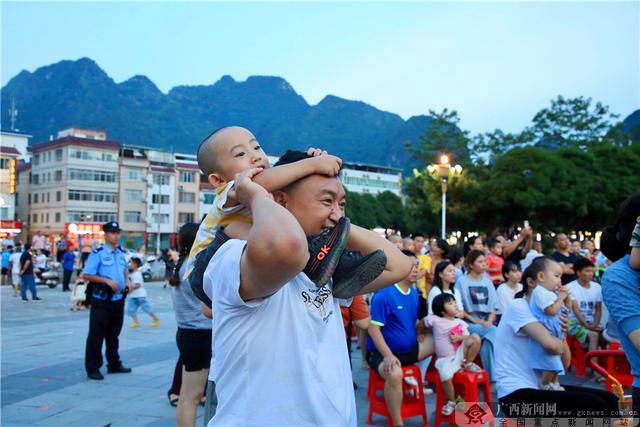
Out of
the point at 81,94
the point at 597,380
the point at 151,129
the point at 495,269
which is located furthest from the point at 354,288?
the point at 81,94

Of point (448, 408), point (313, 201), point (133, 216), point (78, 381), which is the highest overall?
point (133, 216)

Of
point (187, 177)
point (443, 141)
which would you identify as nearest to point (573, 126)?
point (443, 141)

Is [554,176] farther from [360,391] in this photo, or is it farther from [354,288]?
[354,288]

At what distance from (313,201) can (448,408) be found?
414 cm

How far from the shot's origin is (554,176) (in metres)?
32.6

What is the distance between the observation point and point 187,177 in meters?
64.6

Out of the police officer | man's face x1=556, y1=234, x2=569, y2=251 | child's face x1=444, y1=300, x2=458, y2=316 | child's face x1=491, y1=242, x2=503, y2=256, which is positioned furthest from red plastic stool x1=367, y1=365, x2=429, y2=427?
man's face x1=556, y1=234, x2=569, y2=251

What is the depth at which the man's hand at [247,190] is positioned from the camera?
1.67 meters

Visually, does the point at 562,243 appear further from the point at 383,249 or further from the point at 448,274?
the point at 383,249

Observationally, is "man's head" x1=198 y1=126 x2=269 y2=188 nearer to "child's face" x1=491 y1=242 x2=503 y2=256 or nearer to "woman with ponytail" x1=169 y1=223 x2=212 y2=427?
"woman with ponytail" x1=169 y1=223 x2=212 y2=427

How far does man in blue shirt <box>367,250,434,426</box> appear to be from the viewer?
4.99 meters

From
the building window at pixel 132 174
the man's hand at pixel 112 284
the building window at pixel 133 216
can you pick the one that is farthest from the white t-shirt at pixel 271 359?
the building window at pixel 133 216

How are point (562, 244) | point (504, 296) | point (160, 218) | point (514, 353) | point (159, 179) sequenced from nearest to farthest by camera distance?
1. point (514, 353)
2. point (504, 296)
3. point (562, 244)
4. point (159, 179)
5. point (160, 218)

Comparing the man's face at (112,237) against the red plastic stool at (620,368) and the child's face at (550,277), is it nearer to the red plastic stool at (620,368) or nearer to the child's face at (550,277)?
the child's face at (550,277)
